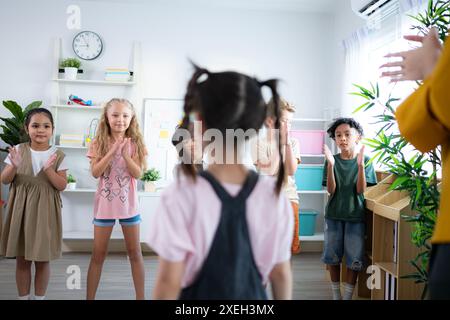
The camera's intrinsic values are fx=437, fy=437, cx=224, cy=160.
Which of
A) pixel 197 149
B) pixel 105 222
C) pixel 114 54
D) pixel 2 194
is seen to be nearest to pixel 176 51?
pixel 114 54

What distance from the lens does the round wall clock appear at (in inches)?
183

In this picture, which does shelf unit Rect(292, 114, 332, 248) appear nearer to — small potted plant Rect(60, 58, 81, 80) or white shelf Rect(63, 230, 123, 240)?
white shelf Rect(63, 230, 123, 240)

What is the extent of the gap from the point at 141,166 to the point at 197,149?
143 centimetres

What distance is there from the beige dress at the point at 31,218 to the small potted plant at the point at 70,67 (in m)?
2.25

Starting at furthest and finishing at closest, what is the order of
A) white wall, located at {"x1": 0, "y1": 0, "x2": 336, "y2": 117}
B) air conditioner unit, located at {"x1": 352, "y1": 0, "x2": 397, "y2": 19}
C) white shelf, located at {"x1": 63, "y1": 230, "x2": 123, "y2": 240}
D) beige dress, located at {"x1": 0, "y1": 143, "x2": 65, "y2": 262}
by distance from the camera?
white wall, located at {"x1": 0, "y1": 0, "x2": 336, "y2": 117} → white shelf, located at {"x1": 63, "y1": 230, "x2": 123, "y2": 240} → air conditioner unit, located at {"x1": 352, "y1": 0, "x2": 397, "y2": 19} → beige dress, located at {"x1": 0, "y1": 143, "x2": 65, "y2": 262}

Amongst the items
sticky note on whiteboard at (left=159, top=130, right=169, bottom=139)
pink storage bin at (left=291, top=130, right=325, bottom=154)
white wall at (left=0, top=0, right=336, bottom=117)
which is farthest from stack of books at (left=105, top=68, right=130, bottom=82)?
pink storage bin at (left=291, top=130, right=325, bottom=154)

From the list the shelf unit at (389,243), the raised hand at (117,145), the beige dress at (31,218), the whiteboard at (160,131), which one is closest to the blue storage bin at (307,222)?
the shelf unit at (389,243)

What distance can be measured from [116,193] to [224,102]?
1605 millimetres

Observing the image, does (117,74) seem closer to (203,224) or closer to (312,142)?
(312,142)

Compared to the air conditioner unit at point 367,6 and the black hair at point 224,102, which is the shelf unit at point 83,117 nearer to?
the air conditioner unit at point 367,6

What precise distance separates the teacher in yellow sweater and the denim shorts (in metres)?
1.86

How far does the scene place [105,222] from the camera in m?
2.35
